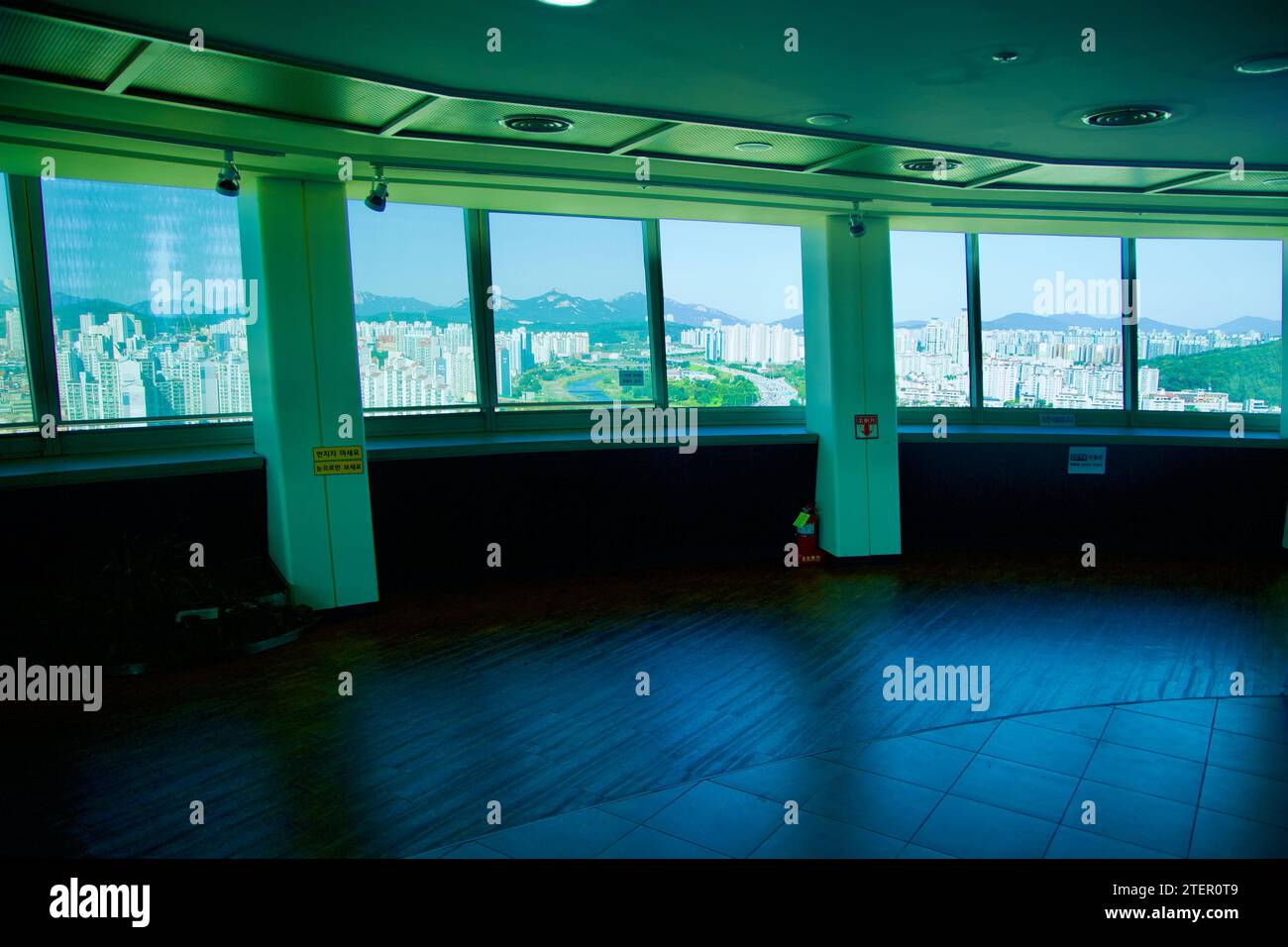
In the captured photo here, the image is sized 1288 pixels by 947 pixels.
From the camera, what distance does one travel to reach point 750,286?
8.38 m

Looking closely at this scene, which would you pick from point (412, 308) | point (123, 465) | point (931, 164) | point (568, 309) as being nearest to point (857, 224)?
point (931, 164)

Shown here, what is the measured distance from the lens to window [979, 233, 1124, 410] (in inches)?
345

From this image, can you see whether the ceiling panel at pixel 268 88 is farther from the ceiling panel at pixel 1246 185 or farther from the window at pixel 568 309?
the ceiling panel at pixel 1246 185

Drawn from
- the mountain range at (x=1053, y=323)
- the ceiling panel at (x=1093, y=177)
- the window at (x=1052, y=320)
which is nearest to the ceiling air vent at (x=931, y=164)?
the ceiling panel at (x=1093, y=177)

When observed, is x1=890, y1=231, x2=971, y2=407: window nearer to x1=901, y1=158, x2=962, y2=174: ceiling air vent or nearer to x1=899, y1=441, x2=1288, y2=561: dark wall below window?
x1=899, y1=441, x2=1288, y2=561: dark wall below window

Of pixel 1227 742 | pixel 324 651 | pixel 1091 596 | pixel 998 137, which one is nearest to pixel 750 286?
pixel 998 137

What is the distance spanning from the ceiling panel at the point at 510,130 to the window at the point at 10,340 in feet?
9.58

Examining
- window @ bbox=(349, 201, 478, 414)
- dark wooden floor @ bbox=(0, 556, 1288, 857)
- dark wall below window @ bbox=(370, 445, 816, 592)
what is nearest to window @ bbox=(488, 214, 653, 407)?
window @ bbox=(349, 201, 478, 414)

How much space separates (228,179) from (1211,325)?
27.7 feet

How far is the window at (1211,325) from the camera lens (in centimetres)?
855

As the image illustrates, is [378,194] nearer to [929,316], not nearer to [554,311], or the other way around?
[554,311]

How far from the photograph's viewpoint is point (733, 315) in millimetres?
8352

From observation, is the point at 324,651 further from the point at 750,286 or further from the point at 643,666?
the point at 750,286

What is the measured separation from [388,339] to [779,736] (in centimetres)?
459
